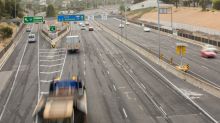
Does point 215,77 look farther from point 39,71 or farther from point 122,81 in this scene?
point 39,71

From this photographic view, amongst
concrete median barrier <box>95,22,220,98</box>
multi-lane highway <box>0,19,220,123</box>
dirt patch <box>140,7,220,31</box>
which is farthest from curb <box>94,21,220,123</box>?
dirt patch <box>140,7,220,31</box>

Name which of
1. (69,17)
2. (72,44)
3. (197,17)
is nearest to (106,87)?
(72,44)

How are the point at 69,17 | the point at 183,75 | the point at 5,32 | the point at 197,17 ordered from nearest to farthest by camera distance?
the point at 183,75, the point at 69,17, the point at 5,32, the point at 197,17

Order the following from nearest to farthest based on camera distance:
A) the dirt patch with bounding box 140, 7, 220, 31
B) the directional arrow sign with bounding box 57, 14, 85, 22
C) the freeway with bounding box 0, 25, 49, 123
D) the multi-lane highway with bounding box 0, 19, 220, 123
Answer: the multi-lane highway with bounding box 0, 19, 220, 123 < the freeway with bounding box 0, 25, 49, 123 < the directional arrow sign with bounding box 57, 14, 85, 22 < the dirt patch with bounding box 140, 7, 220, 31

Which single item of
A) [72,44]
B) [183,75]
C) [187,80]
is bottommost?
[187,80]

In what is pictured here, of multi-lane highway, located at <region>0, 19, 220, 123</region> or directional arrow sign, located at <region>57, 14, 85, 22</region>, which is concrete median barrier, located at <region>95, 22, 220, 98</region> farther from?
directional arrow sign, located at <region>57, 14, 85, 22</region>

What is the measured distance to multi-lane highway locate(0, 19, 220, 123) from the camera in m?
27.3

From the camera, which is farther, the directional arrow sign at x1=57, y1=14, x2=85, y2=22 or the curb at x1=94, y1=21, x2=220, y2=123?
the directional arrow sign at x1=57, y1=14, x2=85, y2=22

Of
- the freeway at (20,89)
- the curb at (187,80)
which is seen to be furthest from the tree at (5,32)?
the curb at (187,80)

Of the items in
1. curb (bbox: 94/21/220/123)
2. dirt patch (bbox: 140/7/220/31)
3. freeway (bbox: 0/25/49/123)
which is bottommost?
freeway (bbox: 0/25/49/123)

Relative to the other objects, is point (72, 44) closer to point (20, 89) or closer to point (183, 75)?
Answer: point (20, 89)

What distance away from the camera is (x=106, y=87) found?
1467 inches

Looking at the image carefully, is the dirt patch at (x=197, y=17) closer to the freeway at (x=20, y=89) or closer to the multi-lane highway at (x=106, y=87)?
the multi-lane highway at (x=106, y=87)

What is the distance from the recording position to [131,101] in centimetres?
3136
